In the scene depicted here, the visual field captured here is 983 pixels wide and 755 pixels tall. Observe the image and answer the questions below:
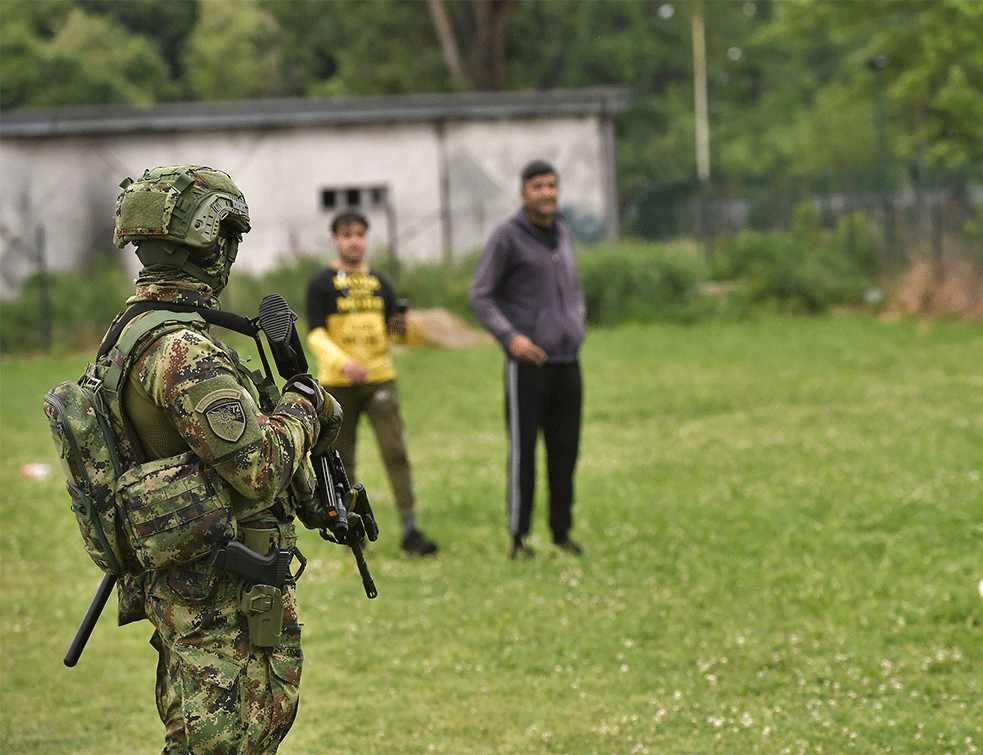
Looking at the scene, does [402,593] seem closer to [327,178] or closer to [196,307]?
[196,307]

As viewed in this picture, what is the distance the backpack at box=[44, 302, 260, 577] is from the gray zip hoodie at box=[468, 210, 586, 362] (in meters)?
4.36

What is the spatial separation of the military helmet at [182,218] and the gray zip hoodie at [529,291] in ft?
13.6

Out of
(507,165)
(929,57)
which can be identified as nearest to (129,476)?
(507,165)

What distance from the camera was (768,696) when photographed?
5.84 metres

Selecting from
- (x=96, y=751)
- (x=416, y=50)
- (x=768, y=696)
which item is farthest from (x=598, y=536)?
(x=416, y=50)

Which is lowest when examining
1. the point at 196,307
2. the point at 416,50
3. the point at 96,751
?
the point at 96,751

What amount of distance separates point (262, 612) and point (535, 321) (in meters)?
4.49

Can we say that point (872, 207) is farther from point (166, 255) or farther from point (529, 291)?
point (166, 255)

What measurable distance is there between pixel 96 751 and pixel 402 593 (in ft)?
7.98

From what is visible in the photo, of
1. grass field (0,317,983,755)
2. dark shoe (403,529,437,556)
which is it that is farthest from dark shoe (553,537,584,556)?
dark shoe (403,529,437,556)

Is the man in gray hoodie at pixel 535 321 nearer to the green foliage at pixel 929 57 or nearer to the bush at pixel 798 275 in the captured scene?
the bush at pixel 798 275

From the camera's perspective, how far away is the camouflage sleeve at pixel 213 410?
3553 mm

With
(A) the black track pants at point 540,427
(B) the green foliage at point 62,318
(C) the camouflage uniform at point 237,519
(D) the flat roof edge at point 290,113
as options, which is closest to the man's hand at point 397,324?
(A) the black track pants at point 540,427

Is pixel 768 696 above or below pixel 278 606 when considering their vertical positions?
below
